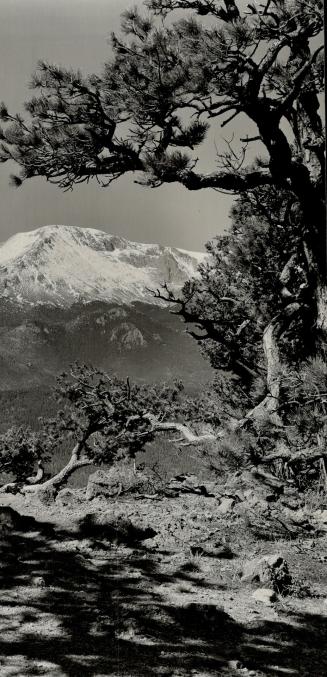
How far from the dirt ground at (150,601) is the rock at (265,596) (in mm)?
44

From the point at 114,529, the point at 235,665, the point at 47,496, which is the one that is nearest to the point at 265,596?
the point at 235,665

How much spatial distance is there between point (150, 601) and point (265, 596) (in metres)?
0.92

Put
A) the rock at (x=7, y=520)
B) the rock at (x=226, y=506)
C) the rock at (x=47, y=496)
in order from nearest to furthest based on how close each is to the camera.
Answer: the rock at (x=7, y=520) < the rock at (x=226, y=506) < the rock at (x=47, y=496)

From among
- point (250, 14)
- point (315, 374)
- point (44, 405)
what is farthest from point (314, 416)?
point (44, 405)

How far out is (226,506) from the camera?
7273 millimetres

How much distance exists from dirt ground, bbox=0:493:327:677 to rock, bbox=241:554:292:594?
90 millimetres

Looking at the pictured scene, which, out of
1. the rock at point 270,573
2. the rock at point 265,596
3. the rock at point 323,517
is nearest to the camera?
the rock at point 265,596

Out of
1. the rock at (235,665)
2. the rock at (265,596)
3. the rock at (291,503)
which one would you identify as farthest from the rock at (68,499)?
the rock at (235,665)

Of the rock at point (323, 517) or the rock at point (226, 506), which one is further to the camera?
the rock at point (226, 506)

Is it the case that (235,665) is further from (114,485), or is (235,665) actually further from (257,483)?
(114,485)

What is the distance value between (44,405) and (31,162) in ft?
502

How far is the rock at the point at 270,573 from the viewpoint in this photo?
182 inches

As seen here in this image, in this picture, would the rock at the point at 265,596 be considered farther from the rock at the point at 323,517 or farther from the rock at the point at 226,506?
the rock at the point at 323,517

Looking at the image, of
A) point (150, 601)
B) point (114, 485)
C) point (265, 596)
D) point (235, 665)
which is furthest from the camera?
point (114, 485)
